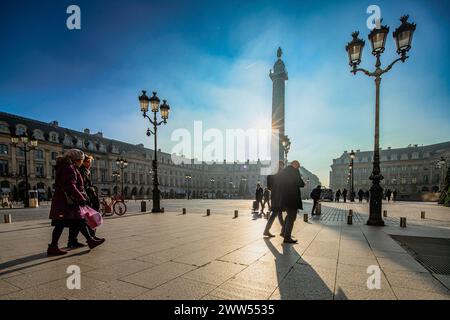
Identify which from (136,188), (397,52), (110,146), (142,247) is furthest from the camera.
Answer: (136,188)

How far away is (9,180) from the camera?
40719 mm

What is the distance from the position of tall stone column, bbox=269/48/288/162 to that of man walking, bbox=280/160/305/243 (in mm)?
24893

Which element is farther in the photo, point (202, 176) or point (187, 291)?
point (202, 176)

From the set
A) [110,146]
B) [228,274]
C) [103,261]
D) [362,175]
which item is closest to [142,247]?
[103,261]

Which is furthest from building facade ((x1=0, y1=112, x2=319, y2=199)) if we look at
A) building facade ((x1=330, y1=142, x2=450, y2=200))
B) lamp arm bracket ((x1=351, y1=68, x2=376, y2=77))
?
building facade ((x1=330, y1=142, x2=450, y2=200))

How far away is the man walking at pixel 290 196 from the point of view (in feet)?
17.6

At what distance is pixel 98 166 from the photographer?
5716 centimetres

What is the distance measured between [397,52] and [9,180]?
5581 cm

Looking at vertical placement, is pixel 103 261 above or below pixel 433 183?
above

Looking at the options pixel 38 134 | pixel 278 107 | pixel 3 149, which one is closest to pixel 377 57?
pixel 278 107

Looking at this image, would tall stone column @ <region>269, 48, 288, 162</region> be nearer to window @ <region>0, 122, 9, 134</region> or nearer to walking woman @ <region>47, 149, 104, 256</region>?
walking woman @ <region>47, 149, 104, 256</region>

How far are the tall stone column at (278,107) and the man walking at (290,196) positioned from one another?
2489 centimetres
